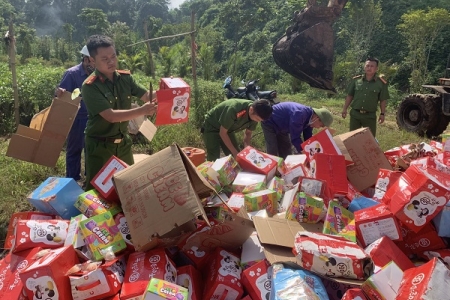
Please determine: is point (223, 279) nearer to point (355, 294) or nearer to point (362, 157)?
point (355, 294)

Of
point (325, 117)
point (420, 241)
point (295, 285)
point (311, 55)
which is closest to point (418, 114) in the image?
point (311, 55)

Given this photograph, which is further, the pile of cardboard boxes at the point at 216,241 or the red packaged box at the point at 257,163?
the red packaged box at the point at 257,163

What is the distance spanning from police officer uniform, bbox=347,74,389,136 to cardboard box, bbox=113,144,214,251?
3263mm

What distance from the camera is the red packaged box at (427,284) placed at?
141 cm

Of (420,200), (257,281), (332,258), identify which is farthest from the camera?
(420,200)

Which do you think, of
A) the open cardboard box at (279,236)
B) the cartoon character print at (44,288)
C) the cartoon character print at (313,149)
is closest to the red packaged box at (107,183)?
the cartoon character print at (44,288)

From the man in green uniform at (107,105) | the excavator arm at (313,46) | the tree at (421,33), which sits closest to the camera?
the man in green uniform at (107,105)

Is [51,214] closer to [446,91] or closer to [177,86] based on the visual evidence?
[177,86]

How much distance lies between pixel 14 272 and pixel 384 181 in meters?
2.27

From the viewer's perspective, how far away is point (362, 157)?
113 inches

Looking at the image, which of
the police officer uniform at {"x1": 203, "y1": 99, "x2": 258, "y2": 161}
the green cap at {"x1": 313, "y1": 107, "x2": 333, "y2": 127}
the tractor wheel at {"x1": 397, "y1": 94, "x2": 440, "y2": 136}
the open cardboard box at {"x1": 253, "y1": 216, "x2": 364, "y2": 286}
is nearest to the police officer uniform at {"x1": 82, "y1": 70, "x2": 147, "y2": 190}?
the police officer uniform at {"x1": 203, "y1": 99, "x2": 258, "y2": 161}

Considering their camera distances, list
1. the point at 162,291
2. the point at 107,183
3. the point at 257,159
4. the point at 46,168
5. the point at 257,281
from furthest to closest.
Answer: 1. the point at 46,168
2. the point at 257,159
3. the point at 107,183
4. the point at 257,281
5. the point at 162,291

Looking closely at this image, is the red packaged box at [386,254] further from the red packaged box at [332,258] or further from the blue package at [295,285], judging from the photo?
the blue package at [295,285]

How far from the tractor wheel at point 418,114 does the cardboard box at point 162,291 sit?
243 inches
